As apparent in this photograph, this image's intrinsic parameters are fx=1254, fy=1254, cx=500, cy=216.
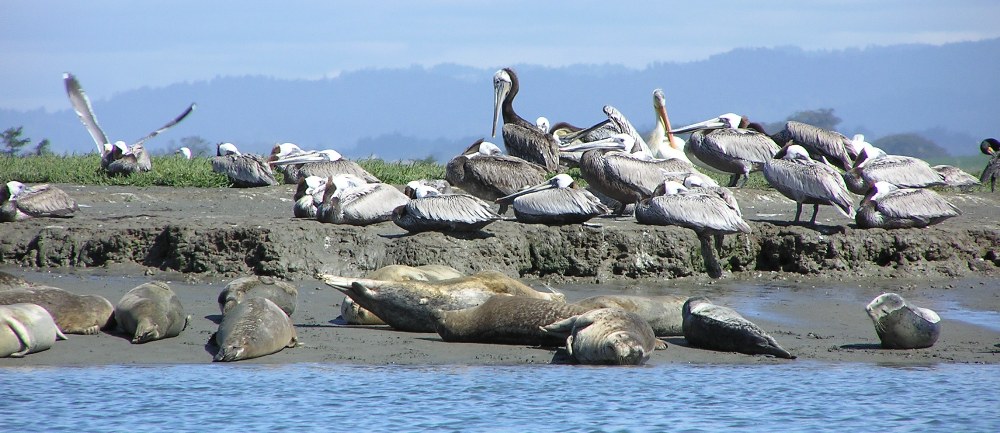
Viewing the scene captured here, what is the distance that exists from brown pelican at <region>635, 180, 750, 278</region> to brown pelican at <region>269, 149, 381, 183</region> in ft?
11.8

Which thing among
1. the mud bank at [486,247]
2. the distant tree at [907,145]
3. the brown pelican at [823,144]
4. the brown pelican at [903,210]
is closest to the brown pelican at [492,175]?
the mud bank at [486,247]

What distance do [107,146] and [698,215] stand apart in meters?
8.27

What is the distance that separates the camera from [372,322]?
8.54 m

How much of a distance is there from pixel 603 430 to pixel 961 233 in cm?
715

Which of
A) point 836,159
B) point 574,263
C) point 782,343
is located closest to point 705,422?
point 782,343

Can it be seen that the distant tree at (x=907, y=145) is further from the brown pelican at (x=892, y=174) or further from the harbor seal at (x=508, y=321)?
the harbor seal at (x=508, y=321)

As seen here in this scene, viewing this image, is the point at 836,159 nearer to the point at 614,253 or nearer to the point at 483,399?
the point at 614,253

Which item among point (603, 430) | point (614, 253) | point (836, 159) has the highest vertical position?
point (836, 159)

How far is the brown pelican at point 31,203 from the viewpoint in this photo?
447 inches

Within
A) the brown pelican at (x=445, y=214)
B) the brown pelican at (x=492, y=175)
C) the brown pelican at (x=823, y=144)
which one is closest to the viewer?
the brown pelican at (x=445, y=214)

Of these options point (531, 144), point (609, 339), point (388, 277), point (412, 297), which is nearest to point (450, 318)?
point (412, 297)

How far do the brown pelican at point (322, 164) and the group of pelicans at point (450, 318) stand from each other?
560cm

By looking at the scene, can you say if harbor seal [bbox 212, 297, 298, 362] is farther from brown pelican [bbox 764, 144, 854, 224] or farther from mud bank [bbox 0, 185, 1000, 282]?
brown pelican [bbox 764, 144, 854, 224]

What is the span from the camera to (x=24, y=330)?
279 inches
